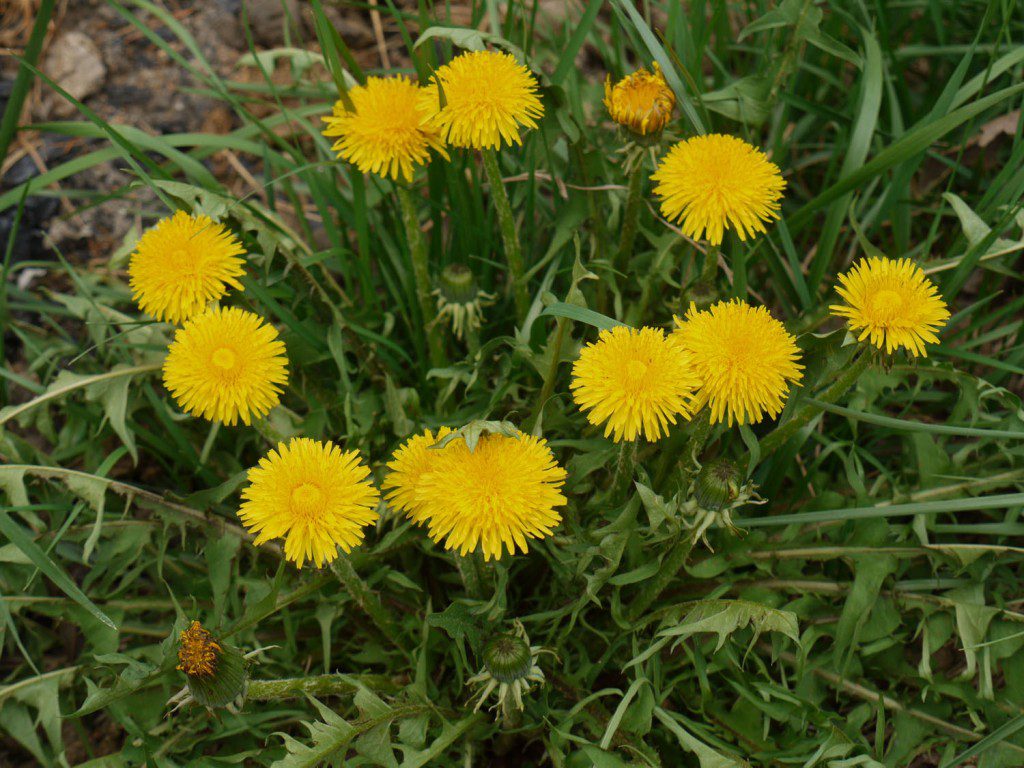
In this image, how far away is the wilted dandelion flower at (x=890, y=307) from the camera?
1269 mm

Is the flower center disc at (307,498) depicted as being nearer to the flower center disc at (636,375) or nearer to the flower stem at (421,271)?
the flower center disc at (636,375)

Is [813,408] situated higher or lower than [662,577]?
higher

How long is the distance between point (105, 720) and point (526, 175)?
1498mm

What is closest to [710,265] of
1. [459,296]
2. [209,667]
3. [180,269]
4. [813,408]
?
[813,408]

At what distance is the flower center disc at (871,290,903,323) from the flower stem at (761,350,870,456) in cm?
8

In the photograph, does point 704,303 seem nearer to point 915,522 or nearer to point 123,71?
point 915,522

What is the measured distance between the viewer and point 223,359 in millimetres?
1331

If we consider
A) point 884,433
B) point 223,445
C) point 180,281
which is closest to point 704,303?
point 884,433

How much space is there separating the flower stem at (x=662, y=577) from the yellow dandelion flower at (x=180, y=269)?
0.84 metres

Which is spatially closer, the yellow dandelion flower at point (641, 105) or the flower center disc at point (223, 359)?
the flower center disc at point (223, 359)

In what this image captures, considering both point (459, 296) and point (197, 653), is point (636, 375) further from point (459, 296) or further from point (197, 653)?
point (197, 653)

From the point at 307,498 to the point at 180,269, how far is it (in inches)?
19.4

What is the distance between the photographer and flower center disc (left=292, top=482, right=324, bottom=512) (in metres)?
1.23

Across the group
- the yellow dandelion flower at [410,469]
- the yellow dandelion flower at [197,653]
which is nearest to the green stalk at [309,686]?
the yellow dandelion flower at [197,653]
